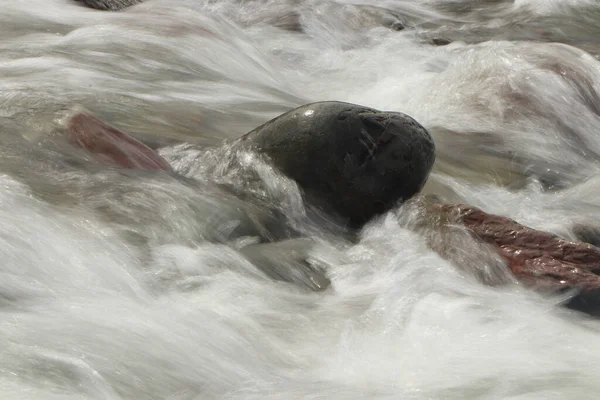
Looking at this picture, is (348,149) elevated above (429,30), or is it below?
above

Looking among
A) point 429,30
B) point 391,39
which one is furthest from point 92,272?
point 429,30

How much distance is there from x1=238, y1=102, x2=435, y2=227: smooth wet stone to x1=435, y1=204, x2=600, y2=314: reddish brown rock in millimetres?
402

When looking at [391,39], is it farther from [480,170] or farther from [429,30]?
[480,170]

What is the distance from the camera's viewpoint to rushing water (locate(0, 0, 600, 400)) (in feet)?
10.5

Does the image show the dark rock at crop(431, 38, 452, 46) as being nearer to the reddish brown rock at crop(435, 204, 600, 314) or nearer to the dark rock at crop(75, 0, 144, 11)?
the dark rock at crop(75, 0, 144, 11)

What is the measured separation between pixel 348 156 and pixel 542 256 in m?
1.04

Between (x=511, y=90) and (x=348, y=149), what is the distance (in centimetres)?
263

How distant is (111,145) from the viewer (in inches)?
188

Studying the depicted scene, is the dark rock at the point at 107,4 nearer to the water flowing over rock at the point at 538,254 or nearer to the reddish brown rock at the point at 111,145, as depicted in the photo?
the reddish brown rock at the point at 111,145

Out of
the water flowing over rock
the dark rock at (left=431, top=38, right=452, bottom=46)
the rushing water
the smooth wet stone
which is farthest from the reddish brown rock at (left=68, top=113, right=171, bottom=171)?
the dark rock at (left=431, top=38, right=452, bottom=46)

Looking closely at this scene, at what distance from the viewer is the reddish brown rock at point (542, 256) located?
4086mm

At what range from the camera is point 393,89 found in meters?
7.73

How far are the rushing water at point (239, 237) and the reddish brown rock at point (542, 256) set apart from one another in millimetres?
96

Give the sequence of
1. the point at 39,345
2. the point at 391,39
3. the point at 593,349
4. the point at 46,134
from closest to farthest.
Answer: the point at 39,345
the point at 593,349
the point at 46,134
the point at 391,39
